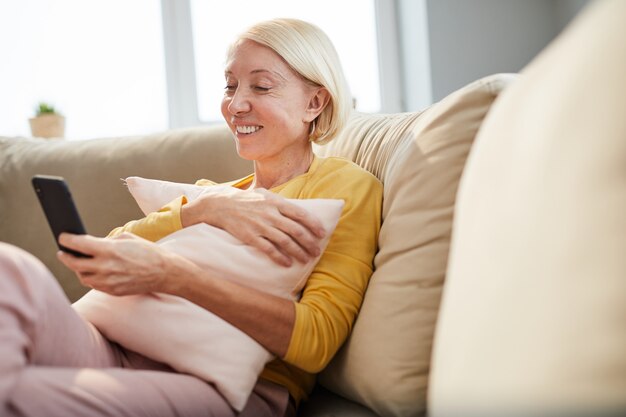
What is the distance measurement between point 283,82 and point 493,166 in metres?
0.84

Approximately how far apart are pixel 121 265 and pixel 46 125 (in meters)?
2.29

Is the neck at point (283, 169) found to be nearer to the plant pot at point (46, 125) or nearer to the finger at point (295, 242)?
the finger at point (295, 242)

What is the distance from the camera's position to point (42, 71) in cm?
344

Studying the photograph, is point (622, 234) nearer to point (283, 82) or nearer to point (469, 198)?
point (469, 198)

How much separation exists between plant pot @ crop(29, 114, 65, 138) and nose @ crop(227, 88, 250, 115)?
1.92 metres

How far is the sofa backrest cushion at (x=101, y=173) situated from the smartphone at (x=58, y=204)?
0.85 m

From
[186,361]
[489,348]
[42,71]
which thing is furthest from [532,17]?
[489,348]

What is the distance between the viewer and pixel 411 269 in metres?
1.05

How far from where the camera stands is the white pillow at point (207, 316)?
1.03 metres

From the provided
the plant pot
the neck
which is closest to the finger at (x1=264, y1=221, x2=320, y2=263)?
the neck

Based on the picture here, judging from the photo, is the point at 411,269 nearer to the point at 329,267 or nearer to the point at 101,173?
the point at 329,267

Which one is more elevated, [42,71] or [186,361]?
[42,71]

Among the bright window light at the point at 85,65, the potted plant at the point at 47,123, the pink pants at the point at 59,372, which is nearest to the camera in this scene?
the pink pants at the point at 59,372

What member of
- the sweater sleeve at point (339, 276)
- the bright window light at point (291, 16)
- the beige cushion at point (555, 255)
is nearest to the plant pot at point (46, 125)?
the bright window light at point (291, 16)
